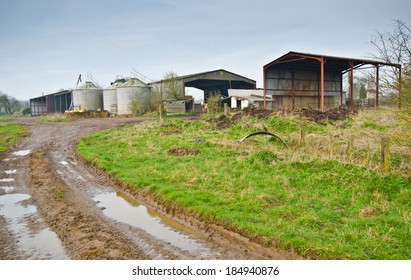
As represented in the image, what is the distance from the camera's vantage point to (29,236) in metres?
7.66

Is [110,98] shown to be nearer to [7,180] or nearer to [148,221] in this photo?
[7,180]

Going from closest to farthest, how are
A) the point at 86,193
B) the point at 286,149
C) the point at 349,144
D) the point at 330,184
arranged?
the point at 330,184 → the point at 86,193 → the point at 349,144 → the point at 286,149

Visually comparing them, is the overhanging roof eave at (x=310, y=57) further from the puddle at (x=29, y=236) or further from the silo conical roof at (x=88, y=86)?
the silo conical roof at (x=88, y=86)

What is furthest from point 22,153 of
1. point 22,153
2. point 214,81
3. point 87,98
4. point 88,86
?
point 88,86

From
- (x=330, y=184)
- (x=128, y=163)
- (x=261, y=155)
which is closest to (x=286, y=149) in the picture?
(x=261, y=155)

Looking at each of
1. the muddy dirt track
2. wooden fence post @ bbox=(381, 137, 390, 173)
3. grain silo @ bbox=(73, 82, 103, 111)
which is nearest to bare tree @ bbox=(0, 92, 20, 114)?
grain silo @ bbox=(73, 82, 103, 111)

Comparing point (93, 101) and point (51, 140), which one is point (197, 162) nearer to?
point (51, 140)

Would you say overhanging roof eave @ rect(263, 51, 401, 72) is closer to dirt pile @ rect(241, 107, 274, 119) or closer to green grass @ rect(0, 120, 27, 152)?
dirt pile @ rect(241, 107, 274, 119)

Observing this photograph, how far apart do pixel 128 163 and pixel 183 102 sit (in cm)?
2769

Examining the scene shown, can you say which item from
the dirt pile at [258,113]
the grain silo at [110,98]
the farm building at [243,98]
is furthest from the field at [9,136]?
the grain silo at [110,98]

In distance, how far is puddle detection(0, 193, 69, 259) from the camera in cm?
681

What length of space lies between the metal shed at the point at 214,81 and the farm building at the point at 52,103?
67.6 feet

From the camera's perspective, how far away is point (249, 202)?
29.9 ft

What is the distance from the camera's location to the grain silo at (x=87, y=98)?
52.6 meters
